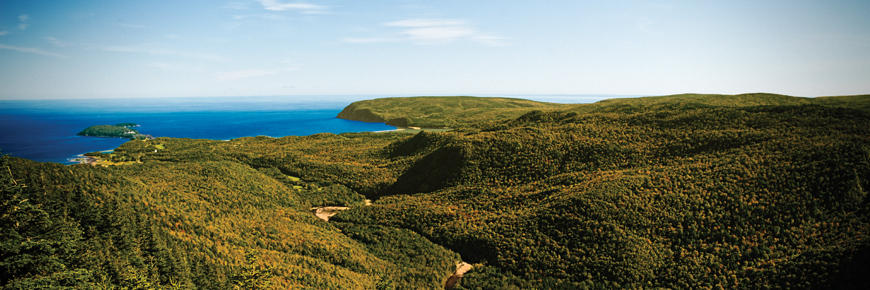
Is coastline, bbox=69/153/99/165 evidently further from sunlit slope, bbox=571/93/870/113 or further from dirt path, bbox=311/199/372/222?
sunlit slope, bbox=571/93/870/113

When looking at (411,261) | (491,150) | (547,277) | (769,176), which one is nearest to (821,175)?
(769,176)

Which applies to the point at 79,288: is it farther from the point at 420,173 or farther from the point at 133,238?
the point at 420,173

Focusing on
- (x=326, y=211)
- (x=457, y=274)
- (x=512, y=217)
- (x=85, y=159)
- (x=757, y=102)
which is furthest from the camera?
(x=757, y=102)

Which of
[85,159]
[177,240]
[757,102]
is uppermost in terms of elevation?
[757,102]

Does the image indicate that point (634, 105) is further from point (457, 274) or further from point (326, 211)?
point (326, 211)

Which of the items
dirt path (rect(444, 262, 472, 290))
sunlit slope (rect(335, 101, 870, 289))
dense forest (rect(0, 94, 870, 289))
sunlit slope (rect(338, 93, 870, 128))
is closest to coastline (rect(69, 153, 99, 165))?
dense forest (rect(0, 94, 870, 289))

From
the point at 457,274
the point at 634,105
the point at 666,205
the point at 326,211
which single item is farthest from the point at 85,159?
the point at 634,105
